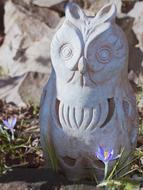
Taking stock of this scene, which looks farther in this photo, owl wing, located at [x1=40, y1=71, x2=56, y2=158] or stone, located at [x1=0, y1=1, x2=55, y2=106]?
stone, located at [x1=0, y1=1, x2=55, y2=106]

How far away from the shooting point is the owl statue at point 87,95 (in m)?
3.09

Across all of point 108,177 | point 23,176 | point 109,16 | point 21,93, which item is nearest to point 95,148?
point 108,177

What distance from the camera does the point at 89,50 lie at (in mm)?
3064

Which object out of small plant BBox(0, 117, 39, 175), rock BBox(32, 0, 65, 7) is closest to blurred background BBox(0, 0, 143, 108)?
rock BBox(32, 0, 65, 7)

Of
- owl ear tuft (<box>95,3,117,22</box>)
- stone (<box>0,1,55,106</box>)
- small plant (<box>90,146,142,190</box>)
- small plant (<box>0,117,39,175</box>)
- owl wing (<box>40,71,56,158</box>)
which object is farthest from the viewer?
stone (<box>0,1,55,106</box>)

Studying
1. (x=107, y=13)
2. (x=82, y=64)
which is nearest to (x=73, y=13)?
(x=107, y=13)

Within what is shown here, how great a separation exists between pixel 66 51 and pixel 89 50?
12cm

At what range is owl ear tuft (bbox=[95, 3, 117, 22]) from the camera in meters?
3.12

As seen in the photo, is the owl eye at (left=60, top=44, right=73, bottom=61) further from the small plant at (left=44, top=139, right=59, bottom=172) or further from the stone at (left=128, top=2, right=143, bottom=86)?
the stone at (left=128, top=2, right=143, bottom=86)

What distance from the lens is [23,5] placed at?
661 cm

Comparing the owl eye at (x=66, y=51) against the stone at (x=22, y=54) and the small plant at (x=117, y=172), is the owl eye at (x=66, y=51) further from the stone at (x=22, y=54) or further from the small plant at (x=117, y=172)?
the stone at (x=22, y=54)

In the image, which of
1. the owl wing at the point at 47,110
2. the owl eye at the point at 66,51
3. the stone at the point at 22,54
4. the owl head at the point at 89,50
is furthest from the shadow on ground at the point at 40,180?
the stone at the point at 22,54

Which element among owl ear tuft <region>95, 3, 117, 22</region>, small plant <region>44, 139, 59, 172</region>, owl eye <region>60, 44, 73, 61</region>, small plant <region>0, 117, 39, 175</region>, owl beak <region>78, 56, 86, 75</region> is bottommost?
small plant <region>0, 117, 39, 175</region>

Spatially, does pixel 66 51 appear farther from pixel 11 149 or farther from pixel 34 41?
pixel 34 41
